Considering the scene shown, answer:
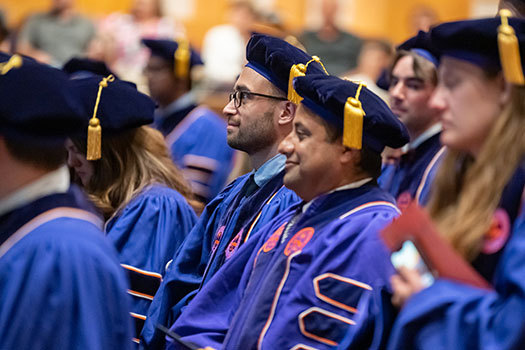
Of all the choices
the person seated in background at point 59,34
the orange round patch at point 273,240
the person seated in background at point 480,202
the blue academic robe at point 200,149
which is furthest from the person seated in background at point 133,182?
the person seated in background at point 59,34

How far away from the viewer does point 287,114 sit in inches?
160

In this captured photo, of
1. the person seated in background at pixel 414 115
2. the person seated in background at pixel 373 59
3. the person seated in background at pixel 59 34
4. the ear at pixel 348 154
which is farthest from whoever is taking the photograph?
the person seated in background at pixel 59 34

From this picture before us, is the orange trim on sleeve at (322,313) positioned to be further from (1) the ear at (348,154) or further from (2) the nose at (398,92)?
(2) the nose at (398,92)

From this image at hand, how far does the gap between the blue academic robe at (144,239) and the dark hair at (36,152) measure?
1.68 metres

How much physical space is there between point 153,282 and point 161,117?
3604mm

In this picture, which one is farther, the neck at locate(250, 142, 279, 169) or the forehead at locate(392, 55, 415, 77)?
the forehead at locate(392, 55, 415, 77)

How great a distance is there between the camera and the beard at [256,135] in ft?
13.2

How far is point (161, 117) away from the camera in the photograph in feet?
24.8

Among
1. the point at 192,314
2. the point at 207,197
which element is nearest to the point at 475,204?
the point at 192,314

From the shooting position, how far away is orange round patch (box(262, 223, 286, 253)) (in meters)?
3.25

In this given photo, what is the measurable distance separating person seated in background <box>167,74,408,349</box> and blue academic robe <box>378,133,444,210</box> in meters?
1.26

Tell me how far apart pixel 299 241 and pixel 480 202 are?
0.90 metres

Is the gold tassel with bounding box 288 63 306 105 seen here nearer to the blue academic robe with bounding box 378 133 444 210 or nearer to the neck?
the neck

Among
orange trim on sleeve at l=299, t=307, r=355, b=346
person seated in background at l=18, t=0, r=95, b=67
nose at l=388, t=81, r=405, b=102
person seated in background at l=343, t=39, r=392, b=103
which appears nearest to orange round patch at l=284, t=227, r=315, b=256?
orange trim on sleeve at l=299, t=307, r=355, b=346
